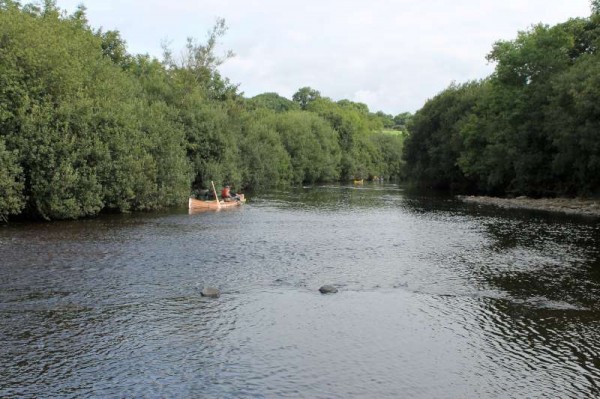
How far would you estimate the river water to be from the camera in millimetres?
10945

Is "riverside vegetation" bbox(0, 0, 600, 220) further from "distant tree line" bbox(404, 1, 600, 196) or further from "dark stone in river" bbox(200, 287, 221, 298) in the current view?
"dark stone in river" bbox(200, 287, 221, 298)

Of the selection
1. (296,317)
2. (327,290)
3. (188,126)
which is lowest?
(296,317)

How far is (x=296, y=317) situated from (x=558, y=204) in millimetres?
42193

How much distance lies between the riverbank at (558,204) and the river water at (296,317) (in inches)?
704

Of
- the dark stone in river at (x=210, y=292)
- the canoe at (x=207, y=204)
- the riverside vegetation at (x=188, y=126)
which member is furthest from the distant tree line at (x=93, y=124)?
the dark stone in river at (x=210, y=292)

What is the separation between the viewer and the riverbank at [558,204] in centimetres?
4483

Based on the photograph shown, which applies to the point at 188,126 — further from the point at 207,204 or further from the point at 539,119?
the point at 539,119

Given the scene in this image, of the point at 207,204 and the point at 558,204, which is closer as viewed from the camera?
the point at 207,204

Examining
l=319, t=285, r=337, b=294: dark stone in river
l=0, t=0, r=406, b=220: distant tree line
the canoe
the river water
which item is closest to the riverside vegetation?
l=0, t=0, r=406, b=220: distant tree line

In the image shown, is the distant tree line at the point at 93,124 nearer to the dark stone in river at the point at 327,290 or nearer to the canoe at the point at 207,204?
the canoe at the point at 207,204

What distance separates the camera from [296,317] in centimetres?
1519

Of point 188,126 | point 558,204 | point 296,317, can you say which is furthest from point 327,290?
point 188,126

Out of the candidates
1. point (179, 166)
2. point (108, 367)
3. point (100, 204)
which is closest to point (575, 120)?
point (179, 166)

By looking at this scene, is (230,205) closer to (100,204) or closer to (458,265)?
(100,204)
